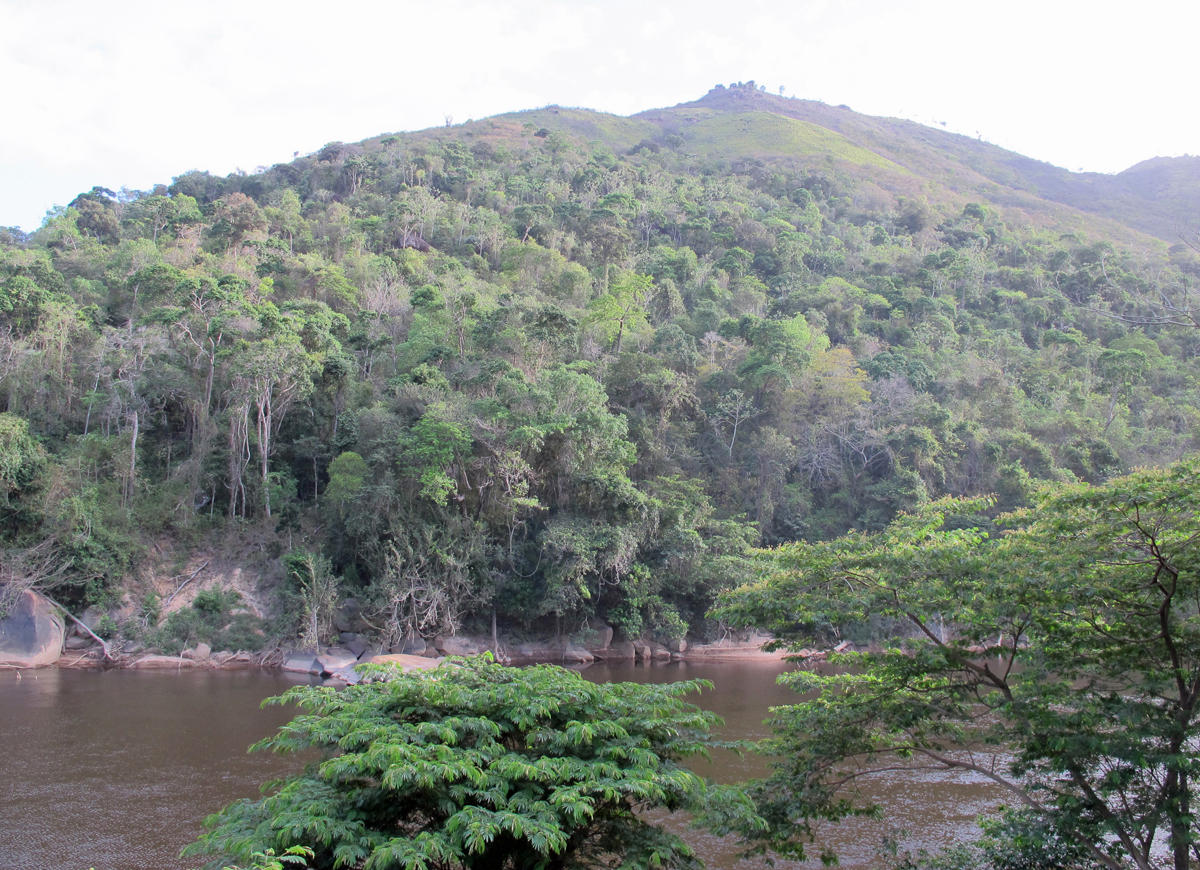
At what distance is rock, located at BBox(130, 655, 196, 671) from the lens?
24875 mm

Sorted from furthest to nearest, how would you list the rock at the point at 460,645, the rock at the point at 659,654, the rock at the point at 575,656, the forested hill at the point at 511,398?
the rock at the point at 659,654
the rock at the point at 575,656
the forested hill at the point at 511,398
the rock at the point at 460,645

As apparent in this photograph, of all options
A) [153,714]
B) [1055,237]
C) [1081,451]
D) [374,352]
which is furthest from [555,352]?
[1055,237]

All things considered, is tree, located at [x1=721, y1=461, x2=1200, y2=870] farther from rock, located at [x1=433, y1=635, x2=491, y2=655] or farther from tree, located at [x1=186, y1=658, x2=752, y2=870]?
rock, located at [x1=433, y1=635, x2=491, y2=655]

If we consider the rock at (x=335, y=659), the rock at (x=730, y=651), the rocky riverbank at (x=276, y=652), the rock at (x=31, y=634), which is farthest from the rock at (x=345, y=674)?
the rock at (x=730, y=651)

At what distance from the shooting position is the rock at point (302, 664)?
24.7 m

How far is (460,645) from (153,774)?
13.5 m

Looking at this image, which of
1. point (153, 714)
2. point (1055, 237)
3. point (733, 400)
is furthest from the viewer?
point (1055, 237)

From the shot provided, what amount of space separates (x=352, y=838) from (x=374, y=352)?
1175 inches

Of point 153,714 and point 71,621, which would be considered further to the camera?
point 71,621

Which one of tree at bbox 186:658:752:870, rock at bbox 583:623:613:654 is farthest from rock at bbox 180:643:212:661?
tree at bbox 186:658:752:870

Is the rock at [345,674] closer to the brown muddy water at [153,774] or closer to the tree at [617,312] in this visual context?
the brown muddy water at [153,774]

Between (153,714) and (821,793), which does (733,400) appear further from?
(821,793)

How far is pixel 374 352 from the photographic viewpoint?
34094mm

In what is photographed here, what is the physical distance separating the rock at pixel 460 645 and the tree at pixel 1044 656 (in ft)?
62.6
